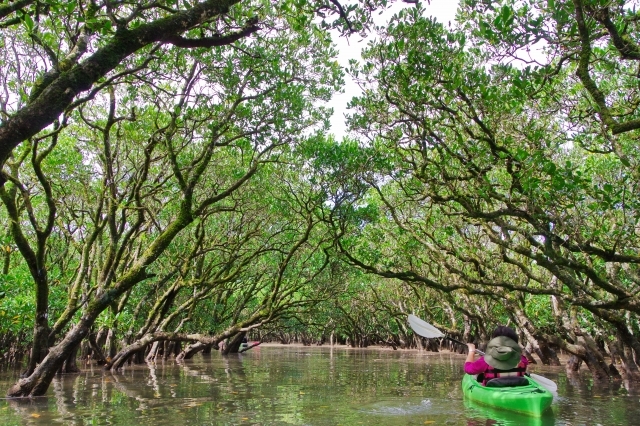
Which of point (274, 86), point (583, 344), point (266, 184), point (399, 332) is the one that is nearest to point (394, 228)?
point (266, 184)

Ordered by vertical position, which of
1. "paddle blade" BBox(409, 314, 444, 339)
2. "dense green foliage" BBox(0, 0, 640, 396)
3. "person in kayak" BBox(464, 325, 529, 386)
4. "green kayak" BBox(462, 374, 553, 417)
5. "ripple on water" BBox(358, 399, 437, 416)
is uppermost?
"dense green foliage" BBox(0, 0, 640, 396)

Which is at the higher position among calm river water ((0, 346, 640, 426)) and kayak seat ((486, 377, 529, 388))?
kayak seat ((486, 377, 529, 388))

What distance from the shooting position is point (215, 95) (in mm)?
12414

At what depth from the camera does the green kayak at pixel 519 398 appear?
8.91 meters

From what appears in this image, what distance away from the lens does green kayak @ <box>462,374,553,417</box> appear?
351 inches

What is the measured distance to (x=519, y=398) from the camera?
30.1 feet

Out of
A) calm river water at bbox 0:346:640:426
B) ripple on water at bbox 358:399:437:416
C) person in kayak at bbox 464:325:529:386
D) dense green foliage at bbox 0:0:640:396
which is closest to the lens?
dense green foliage at bbox 0:0:640:396

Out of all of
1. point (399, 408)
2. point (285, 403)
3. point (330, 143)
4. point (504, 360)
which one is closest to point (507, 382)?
point (504, 360)

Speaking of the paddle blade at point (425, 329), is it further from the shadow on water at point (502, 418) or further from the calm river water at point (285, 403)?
the shadow on water at point (502, 418)

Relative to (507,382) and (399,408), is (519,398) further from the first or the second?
(399,408)

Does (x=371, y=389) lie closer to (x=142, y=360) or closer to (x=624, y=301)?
(x=624, y=301)

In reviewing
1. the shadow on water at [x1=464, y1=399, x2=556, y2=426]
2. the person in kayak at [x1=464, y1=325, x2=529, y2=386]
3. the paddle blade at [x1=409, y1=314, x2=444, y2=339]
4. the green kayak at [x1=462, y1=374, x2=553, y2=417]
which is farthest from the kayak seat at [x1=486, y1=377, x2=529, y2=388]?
the paddle blade at [x1=409, y1=314, x2=444, y2=339]

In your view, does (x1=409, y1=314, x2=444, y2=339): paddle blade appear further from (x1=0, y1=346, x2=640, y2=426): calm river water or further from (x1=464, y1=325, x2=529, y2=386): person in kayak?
(x1=464, y1=325, x2=529, y2=386): person in kayak

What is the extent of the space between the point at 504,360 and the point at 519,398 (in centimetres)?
104
